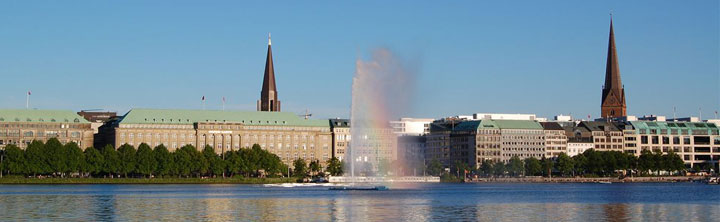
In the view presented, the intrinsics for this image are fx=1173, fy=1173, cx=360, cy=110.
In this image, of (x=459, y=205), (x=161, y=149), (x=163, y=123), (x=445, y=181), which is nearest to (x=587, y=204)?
(x=459, y=205)

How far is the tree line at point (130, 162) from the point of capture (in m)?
161

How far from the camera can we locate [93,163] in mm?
164000

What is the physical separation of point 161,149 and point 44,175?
16690 millimetres

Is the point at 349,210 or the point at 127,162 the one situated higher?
the point at 127,162

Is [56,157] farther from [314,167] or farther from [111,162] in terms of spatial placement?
[314,167]

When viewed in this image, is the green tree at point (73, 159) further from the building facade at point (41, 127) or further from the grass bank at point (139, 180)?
the building facade at point (41, 127)

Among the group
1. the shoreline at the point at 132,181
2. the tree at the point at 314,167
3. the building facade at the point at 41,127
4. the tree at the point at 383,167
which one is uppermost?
the building facade at the point at 41,127

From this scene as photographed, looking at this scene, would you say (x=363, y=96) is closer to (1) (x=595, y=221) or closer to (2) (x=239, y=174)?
(1) (x=595, y=221)

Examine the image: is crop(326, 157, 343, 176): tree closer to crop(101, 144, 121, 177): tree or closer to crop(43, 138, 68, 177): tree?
crop(101, 144, 121, 177): tree

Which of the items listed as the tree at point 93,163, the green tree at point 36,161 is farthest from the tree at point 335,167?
the green tree at point 36,161

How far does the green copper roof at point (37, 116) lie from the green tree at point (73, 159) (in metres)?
26.9

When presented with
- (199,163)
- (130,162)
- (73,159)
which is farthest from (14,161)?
(199,163)

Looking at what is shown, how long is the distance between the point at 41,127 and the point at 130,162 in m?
28.9

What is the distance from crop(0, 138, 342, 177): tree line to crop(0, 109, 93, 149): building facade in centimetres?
994
